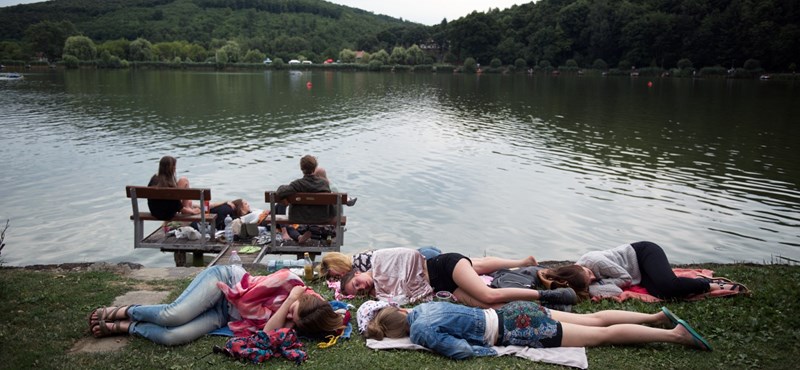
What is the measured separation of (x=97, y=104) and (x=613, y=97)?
43.8 meters

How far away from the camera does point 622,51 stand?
123812 mm

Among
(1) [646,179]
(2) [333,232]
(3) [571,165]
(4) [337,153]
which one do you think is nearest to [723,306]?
(2) [333,232]

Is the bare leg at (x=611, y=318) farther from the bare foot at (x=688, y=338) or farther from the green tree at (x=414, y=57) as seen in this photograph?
the green tree at (x=414, y=57)

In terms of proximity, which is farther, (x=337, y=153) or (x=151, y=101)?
(x=151, y=101)

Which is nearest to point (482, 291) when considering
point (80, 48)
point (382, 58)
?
point (382, 58)

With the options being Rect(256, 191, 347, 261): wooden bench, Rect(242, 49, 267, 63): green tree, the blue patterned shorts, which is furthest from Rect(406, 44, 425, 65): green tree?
the blue patterned shorts

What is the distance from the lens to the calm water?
42.6 feet

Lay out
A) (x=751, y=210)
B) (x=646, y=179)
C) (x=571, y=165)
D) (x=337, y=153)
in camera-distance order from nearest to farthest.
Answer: (x=751, y=210) → (x=646, y=179) → (x=571, y=165) → (x=337, y=153)

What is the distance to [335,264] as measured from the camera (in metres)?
7.73

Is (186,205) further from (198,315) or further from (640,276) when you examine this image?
(640,276)

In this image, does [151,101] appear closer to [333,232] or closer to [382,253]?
[333,232]

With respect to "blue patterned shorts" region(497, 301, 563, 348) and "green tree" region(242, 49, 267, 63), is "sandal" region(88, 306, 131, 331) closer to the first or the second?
"blue patterned shorts" region(497, 301, 563, 348)

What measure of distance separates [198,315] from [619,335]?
14.4ft

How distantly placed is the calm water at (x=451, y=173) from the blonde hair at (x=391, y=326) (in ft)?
21.3
